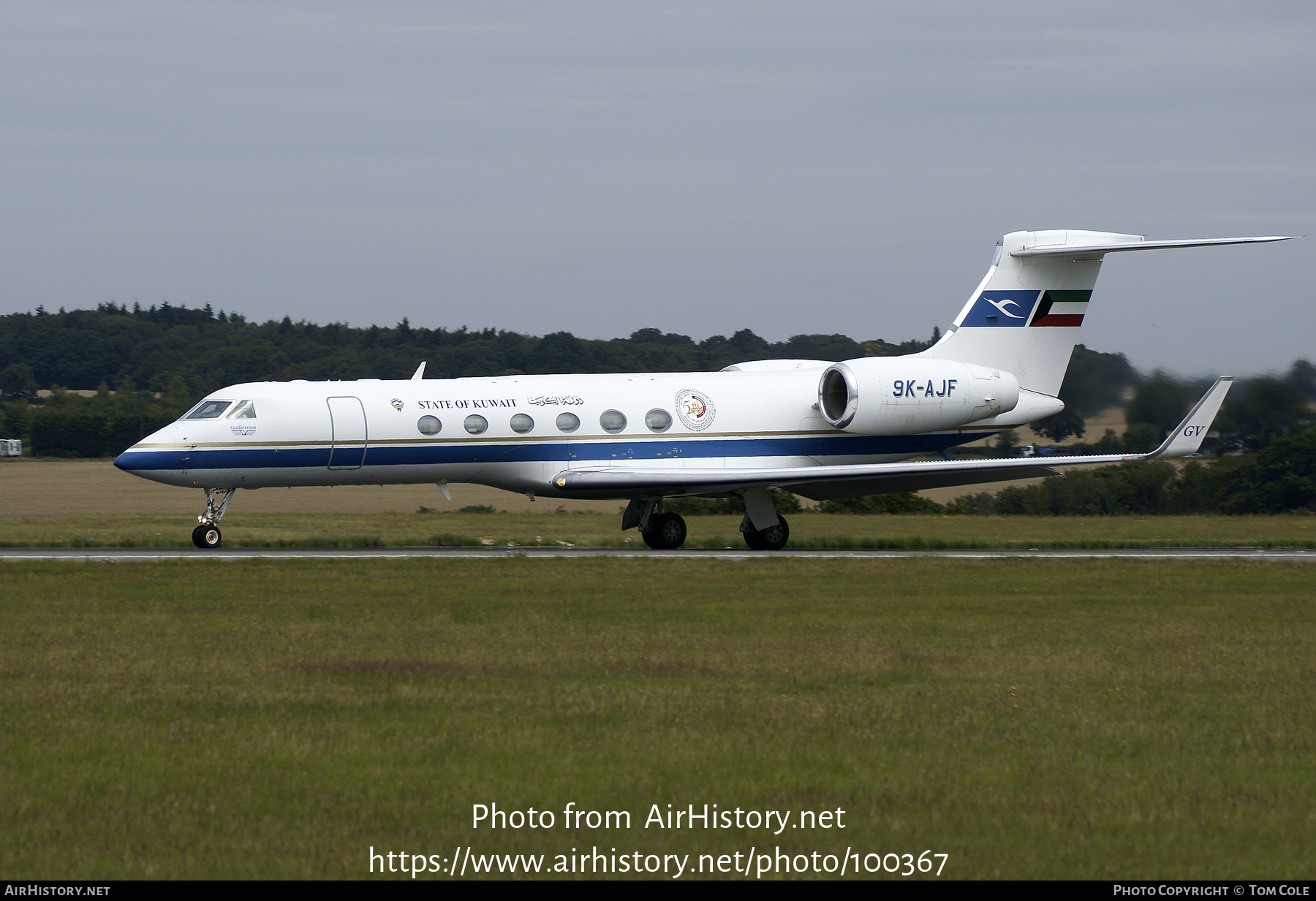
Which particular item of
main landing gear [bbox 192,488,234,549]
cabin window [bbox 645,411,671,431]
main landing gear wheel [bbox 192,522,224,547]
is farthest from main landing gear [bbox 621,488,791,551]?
main landing gear wheel [bbox 192,522,224,547]

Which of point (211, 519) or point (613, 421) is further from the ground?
point (613, 421)

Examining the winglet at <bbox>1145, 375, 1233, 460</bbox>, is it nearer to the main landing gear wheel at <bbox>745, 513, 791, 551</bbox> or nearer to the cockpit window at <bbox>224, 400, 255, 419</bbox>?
the main landing gear wheel at <bbox>745, 513, 791, 551</bbox>

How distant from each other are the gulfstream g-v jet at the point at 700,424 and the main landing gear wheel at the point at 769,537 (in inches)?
2.3

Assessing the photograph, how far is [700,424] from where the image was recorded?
982 inches

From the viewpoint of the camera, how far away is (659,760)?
320 inches

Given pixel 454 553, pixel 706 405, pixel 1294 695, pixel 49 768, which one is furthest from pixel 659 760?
pixel 706 405

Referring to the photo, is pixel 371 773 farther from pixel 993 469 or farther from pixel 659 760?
pixel 993 469

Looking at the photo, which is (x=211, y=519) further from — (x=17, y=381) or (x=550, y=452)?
(x=17, y=381)

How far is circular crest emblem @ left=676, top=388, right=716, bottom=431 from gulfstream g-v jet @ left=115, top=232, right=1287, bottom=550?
0.03m

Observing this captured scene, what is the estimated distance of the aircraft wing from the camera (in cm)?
2355

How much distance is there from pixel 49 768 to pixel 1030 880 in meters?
5.46

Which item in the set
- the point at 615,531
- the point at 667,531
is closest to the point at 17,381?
the point at 615,531

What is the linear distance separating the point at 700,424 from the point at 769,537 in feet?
8.72

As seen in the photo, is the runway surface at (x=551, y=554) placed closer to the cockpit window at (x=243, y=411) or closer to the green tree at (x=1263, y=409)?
the cockpit window at (x=243, y=411)
